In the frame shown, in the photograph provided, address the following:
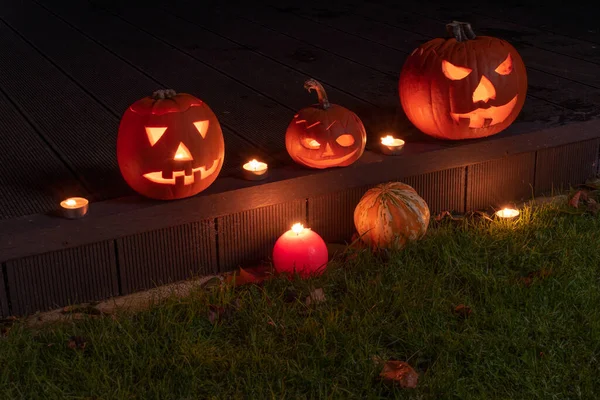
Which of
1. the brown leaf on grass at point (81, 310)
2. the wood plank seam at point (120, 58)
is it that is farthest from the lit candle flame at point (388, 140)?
the brown leaf on grass at point (81, 310)

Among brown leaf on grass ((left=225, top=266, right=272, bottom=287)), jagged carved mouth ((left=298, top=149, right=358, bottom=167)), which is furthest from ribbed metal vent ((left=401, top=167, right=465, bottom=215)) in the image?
brown leaf on grass ((left=225, top=266, right=272, bottom=287))

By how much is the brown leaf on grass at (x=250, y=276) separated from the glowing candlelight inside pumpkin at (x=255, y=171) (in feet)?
1.03

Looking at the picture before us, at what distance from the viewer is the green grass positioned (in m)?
2.18

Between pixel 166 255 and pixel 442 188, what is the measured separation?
3.74 ft

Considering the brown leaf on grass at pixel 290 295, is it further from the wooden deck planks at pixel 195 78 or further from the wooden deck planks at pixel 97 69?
the wooden deck planks at pixel 195 78

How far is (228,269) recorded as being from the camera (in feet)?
9.61

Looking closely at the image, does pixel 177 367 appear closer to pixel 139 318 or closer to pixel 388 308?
pixel 139 318

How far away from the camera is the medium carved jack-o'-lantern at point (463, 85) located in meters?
3.05

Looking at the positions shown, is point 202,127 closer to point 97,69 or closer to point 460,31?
point 460,31

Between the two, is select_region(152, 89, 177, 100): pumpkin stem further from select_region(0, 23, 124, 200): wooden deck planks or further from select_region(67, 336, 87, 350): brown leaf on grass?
select_region(67, 336, 87, 350): brown leaf on grass

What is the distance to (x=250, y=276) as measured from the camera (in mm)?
2811

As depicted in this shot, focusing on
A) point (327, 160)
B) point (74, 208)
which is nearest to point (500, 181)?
point (327, 160)

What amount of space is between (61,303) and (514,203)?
6.03ft

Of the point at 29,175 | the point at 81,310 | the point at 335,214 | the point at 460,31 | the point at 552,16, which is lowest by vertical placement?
the point at 81,310
